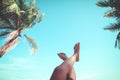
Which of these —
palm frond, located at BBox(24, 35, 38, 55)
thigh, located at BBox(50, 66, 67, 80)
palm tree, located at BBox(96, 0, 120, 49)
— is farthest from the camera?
palm frond, located at BBox(24, 35, 38, 55)

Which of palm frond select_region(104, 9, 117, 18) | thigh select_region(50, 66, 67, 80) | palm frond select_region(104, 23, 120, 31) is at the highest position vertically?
palm frond select_region(104, 9, 117, 18)

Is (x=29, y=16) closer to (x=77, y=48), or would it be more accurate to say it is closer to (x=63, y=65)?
(x=77, y=48)

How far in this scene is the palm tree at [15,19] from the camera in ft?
51.9

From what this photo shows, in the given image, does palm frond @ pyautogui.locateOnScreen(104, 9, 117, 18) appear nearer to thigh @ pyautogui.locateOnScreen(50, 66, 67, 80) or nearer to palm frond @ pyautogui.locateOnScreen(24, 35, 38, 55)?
palm frond @ pyautogui.locateOnScreen(24, 35, 38, 55)

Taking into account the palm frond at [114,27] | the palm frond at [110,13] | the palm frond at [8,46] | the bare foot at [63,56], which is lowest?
the bare foot at [63,56]

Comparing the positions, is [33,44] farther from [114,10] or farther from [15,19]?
[114,10]

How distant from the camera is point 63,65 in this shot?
3.13 meters

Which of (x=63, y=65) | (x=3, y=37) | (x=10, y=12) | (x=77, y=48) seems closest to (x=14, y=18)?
(x=10, y=12)

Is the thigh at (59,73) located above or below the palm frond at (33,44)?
below

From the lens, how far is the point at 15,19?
17.2 metres

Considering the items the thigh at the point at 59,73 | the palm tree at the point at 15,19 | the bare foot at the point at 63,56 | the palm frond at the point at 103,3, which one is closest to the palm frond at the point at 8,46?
the palm tree at the point at 15,19

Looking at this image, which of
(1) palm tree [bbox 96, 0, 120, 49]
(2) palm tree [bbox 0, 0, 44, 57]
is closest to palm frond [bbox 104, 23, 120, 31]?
(1) palm tree [bbox 96, 0, 120, 49]

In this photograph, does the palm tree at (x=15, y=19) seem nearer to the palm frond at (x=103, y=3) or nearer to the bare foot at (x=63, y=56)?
the palm frond at (x=103, y=3)

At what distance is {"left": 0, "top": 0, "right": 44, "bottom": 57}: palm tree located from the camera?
15.8 meters
